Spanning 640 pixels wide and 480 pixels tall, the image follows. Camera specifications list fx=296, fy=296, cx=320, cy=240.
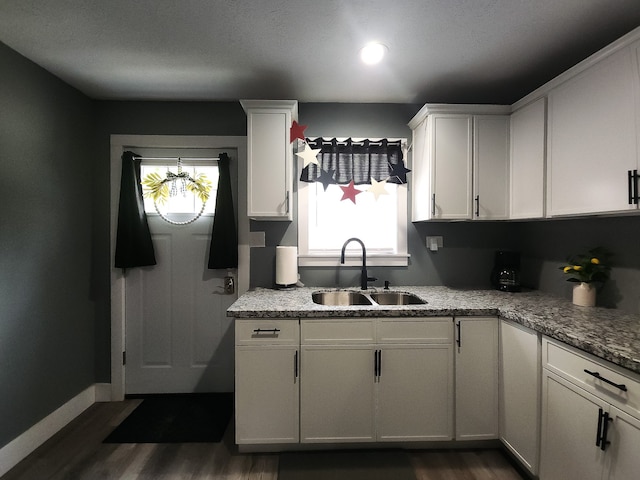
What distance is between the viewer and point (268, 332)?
1787 millimetres

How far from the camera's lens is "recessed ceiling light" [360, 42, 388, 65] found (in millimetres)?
1740

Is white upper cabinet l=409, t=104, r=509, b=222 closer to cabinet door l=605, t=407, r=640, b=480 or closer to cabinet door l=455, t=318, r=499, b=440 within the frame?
cabinet door l=455, t=318, r=499, b=440

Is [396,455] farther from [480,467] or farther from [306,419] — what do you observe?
[306,419]

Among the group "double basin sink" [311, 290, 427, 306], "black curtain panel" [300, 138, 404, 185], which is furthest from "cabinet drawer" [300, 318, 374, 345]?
"black curtain panel" [300, 138, 404, 185]

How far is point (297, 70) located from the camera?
2.02 meters

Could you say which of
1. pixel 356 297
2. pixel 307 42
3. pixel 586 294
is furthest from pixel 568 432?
pixel 307 42

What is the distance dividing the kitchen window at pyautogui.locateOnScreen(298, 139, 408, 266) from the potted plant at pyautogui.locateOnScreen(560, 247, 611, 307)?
1106 millimetres

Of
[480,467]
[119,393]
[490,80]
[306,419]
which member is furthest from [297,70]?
[119,393]

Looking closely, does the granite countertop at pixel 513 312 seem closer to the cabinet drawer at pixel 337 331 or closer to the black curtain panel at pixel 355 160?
the cabinet drawer at pixel 337 331

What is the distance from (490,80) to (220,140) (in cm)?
215

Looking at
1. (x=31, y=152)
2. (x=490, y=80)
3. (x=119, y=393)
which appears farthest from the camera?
(x=119, y=393)

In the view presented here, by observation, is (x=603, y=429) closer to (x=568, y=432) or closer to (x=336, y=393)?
(x=568, y=432)

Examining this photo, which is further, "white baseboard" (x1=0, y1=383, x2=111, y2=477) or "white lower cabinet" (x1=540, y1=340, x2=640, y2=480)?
"white baseboard" (x1=0, y1=383, x2=111, y2=477)

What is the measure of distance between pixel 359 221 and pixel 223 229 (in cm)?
115
